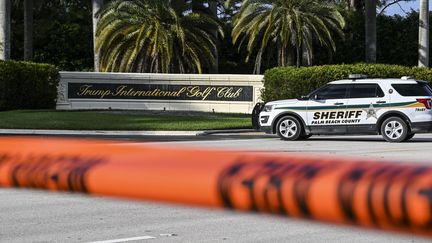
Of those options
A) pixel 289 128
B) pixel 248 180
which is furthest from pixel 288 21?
pixel 248 180

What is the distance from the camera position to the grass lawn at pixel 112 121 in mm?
26344

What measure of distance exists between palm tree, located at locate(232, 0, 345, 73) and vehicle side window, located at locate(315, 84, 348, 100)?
58.0 feet

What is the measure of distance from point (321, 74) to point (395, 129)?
13.7m

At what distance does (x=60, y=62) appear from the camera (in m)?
49.4

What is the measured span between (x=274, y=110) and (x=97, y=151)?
19.8 m

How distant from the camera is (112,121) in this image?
28594mm

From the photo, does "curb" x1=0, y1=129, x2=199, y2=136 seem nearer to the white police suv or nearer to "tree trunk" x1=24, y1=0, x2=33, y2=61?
the white police suv

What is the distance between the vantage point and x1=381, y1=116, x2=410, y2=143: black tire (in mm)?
20156

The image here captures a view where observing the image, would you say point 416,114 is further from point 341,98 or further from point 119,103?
point 119,103

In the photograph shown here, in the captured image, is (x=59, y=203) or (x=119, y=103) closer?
(x=59, y=203)

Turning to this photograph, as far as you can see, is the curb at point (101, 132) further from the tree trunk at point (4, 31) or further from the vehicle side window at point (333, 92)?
the tree trunk at point (4, 31)

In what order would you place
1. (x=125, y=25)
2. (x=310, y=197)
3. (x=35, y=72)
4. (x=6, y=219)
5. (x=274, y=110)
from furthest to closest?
(x=125, y=25) → (x=35, y=72) → (x=274, y=110) → (x=6, y=219) → (x=310, y=197)

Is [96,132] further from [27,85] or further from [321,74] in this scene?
[321,74]

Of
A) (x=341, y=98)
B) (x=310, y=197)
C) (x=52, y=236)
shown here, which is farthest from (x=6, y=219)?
(x=341, y=98)
